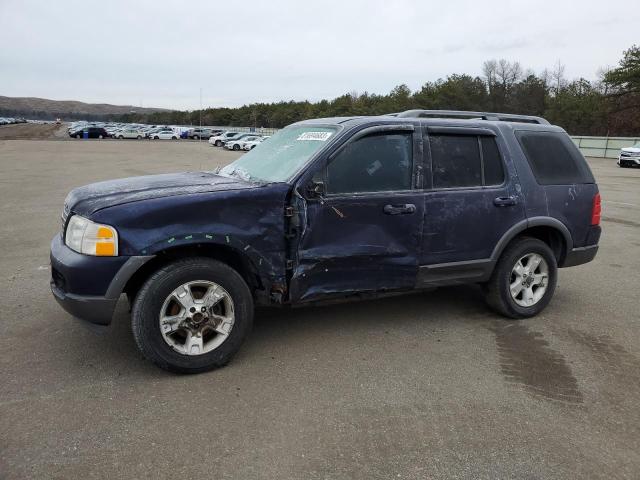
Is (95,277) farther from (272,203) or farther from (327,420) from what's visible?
(327,420)

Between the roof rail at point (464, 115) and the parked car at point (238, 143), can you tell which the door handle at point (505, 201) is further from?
the parked car at point (238, 143)

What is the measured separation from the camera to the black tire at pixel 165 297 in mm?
3455

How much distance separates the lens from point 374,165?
4.14 m

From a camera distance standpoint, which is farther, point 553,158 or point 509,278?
point 553,158

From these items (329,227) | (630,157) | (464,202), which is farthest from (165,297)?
(630,157)

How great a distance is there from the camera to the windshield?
4078 millimetres

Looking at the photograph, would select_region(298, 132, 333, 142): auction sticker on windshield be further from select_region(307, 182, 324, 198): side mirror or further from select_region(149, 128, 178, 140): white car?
select_region(149, 128, 178, 140): white car

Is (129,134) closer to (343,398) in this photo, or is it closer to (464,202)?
(464,202)

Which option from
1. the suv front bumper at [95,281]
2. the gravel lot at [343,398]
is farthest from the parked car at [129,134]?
the suv front bumper at [95,281]

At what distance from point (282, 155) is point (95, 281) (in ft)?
5.94

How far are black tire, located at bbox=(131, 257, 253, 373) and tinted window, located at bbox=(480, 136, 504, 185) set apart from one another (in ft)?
7.79

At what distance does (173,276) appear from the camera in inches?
137

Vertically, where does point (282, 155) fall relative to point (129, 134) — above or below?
below

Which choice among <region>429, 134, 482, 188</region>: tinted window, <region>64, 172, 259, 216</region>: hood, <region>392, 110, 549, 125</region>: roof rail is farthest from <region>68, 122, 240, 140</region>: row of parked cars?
<region>429, 134, 482, 188</region>: tinted window
